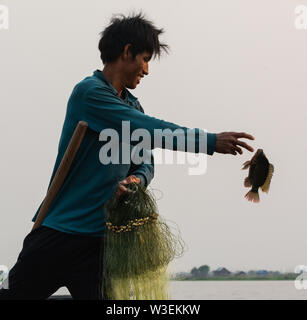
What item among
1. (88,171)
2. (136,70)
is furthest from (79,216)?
(136,70)


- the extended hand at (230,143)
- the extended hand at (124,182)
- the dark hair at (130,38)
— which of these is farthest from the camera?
the dark hair at (130,38)

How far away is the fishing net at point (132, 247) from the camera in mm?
3002

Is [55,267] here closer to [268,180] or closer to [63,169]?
[63,169]

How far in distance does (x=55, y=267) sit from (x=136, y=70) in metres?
1.02

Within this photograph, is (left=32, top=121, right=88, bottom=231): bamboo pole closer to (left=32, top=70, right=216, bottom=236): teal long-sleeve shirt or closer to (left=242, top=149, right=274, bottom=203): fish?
(left=32, top=70, right=216, bottom=236): teal long-sleeve shirt

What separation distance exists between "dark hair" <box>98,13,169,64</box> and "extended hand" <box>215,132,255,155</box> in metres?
0.76

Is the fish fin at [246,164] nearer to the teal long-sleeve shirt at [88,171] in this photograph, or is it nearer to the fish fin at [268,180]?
the fish fin at [268,180]

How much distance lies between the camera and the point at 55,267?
3064 millimetres

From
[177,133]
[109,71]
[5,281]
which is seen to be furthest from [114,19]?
[5,281]

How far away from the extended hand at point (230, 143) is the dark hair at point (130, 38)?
0.76 metres

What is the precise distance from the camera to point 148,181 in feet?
11.0

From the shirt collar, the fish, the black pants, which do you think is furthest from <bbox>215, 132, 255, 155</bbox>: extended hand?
the black pants

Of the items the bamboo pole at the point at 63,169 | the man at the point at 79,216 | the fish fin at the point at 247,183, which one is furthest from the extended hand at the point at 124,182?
the fish fin at the point at 247,183
